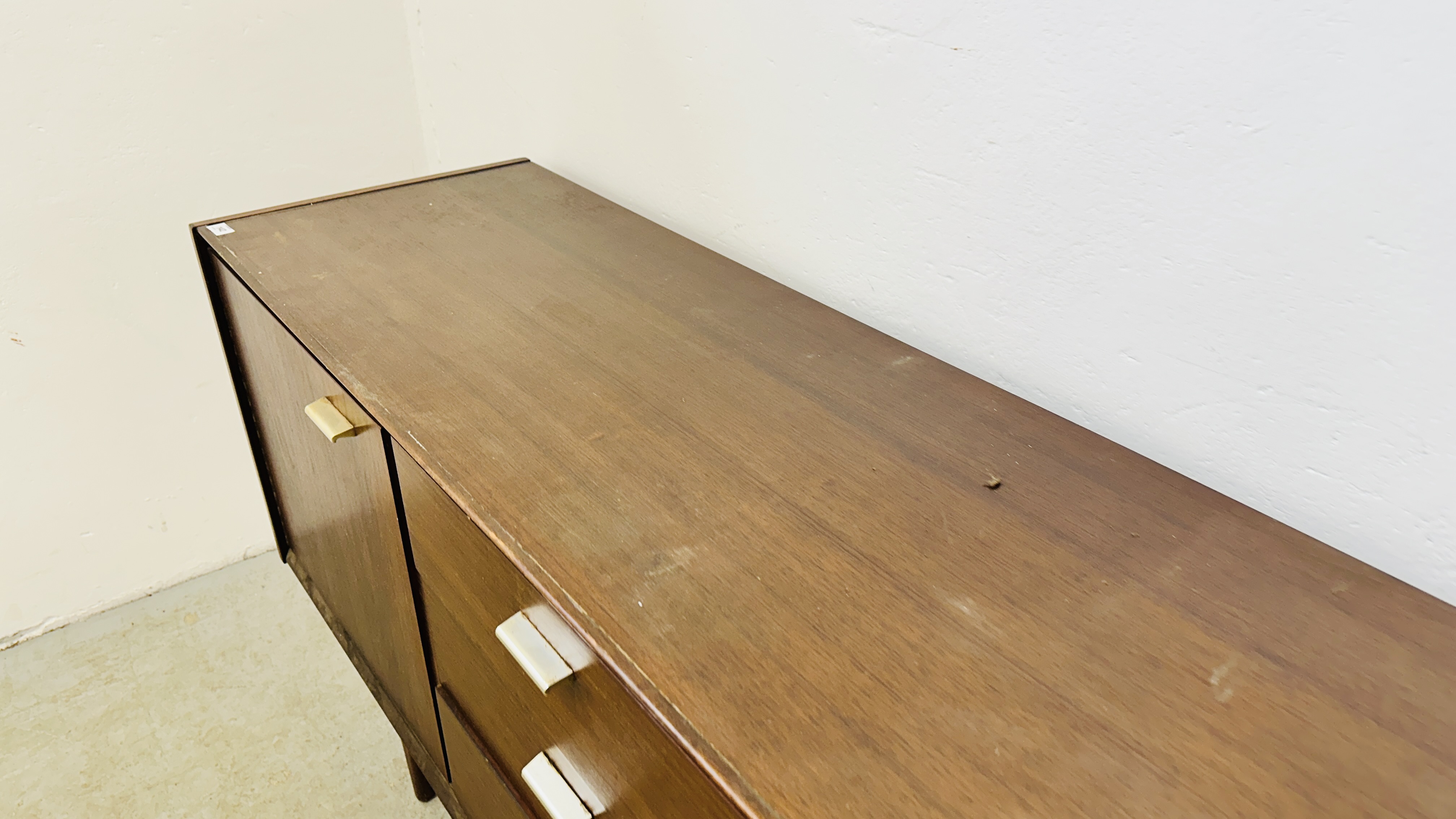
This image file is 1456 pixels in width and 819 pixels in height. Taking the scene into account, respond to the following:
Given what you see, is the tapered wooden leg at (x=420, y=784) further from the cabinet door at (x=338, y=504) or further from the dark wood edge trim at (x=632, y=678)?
the dark wood edge trim at (x=632, y=678)

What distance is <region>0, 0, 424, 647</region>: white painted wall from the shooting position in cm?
138

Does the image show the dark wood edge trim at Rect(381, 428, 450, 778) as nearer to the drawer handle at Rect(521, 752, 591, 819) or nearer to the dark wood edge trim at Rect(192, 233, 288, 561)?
the drawer handle at Rect(521, 752, 591, 819)

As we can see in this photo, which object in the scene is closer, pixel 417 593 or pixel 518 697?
pixel 518 697

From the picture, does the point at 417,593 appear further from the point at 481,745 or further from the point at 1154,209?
the point at 1154,209

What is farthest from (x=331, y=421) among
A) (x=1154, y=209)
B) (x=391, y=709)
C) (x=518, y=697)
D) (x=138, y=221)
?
(x=138, y=221)

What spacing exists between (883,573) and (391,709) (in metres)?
0.79

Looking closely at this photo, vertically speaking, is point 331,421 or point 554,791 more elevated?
point 331,421

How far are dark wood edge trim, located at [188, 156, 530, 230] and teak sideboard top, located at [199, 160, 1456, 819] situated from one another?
264mm

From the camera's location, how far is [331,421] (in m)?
0.84

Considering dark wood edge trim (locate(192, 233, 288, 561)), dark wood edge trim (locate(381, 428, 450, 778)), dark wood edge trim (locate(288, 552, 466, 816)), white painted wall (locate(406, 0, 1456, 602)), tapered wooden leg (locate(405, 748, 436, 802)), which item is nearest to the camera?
white painted wall (locate(406, 0, 1456, 602))

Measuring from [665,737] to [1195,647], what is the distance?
34 cm

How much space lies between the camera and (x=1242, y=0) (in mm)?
596

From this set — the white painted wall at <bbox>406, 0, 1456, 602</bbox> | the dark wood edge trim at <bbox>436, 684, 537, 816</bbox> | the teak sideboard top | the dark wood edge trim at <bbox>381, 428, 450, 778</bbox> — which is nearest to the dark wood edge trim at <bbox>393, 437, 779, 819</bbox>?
the teak sideboard top

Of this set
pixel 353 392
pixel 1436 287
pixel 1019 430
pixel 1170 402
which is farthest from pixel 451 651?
pixel 1436 287
